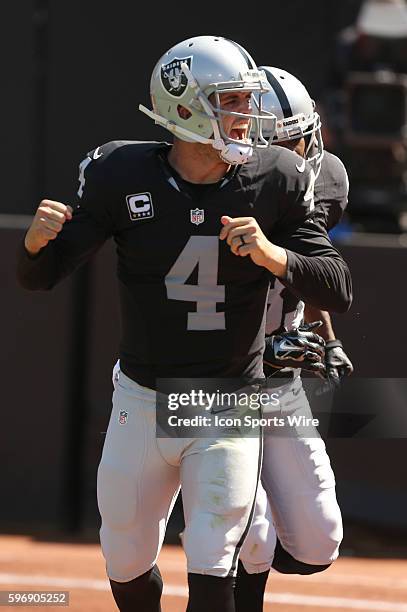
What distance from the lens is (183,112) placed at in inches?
165

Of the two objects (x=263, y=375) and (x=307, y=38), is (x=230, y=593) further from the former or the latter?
(x=307, y=38)

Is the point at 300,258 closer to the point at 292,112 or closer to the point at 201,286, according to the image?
the point at 201,286

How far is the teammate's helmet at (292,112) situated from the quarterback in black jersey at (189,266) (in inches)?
21.4

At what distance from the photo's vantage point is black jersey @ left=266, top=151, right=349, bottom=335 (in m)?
4.72

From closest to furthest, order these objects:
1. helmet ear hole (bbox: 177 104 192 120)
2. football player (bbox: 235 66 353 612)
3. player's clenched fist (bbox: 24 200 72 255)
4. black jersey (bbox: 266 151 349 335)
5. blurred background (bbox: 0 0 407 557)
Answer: player's clenched fist (bbox: 24 200 72 255)
helmet ear hole (bbox: 177 104 192 120)
football player (bbox: 235 66 353 612)
black jersey (bbox: 266 151 349 335)
blurred background (bbox: 0 0 407 557)

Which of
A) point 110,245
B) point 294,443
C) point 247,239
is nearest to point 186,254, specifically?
point 247,239

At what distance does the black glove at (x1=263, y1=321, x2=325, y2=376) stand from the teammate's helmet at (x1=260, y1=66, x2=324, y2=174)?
62cm

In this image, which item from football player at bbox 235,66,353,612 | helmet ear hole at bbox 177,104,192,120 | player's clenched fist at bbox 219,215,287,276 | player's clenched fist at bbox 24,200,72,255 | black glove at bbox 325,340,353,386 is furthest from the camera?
black glove at bbox 325,340,353,386

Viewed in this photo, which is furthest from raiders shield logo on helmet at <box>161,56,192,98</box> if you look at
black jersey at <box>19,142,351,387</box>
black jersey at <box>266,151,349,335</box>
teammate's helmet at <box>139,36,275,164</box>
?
black jersey at <box>266,151,349,335</box>

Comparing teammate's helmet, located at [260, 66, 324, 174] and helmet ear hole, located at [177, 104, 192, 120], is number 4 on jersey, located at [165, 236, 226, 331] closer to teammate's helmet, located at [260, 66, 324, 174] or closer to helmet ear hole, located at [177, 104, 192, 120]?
helmet ear hole, located at [177, 104, 192, 120]

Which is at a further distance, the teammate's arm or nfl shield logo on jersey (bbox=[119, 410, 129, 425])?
nfl shield logo on jersey (bbox=[119, 410, 129, 425])

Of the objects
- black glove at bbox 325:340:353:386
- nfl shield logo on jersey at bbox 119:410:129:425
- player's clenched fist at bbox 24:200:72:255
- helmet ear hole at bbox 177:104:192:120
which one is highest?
helmet ear hole at bbox 177:104:192:120

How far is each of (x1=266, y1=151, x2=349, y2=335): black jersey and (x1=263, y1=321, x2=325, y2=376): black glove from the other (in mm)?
68

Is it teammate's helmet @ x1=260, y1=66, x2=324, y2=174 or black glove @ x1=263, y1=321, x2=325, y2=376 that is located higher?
teammate's helmet @ x1=260, y1=66, x2=324, y2=174
